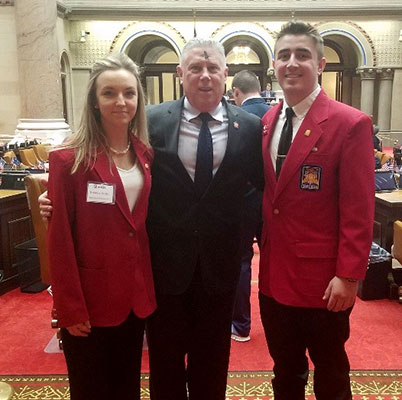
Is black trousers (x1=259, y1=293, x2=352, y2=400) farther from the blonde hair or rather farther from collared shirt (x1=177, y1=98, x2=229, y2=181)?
the blonde hair

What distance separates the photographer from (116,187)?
1.86m

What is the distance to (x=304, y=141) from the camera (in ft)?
6.48

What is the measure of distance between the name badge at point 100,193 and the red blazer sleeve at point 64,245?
0.07m

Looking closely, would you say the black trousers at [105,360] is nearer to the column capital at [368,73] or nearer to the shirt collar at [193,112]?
the shirt collar at [193,112]

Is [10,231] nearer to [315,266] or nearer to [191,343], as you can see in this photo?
[191,343]

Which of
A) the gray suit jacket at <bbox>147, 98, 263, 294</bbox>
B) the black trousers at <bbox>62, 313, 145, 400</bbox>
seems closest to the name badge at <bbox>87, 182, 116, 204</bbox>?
the gray suit jacket at <bbox>147, 98, 263, 294</bbox>

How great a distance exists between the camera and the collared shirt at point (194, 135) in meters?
2.09

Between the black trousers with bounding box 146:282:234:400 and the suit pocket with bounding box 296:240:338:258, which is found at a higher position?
the suit pocket with bounding box 296:240:338:258

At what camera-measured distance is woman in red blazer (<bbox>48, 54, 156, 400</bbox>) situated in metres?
1.83

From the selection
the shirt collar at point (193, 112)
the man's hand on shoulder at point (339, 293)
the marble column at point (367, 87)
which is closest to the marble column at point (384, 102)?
the marble column at point (367, 87)

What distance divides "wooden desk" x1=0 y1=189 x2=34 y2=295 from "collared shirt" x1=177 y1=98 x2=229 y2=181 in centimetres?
296

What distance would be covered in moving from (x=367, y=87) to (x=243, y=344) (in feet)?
49.9

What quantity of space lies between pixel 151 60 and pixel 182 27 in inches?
169

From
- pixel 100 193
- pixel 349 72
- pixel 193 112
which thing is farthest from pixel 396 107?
pixel 100 193
